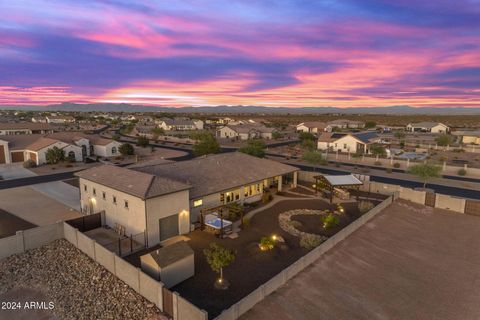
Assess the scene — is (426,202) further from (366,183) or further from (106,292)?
(106,292)

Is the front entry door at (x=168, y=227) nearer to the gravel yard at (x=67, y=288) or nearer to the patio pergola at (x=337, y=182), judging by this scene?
the gravel yard at (x=67, y=288)

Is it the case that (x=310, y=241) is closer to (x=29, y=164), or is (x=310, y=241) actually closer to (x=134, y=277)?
(x=134, y=277)

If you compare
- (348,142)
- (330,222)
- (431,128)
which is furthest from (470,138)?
(330,222)

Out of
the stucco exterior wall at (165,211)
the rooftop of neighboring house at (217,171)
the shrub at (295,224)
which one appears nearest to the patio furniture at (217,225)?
the stucco exterior wall at (165,211)

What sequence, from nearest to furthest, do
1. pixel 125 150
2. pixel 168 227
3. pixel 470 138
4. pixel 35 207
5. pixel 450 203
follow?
pixel 168 227, pixel 35 207, pixel 450 203, pixel 125 150, pixel 470 138

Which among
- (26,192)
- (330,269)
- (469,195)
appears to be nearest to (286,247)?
(330,269)

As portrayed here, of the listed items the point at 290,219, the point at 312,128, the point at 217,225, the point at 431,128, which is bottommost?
the point at 290,219
